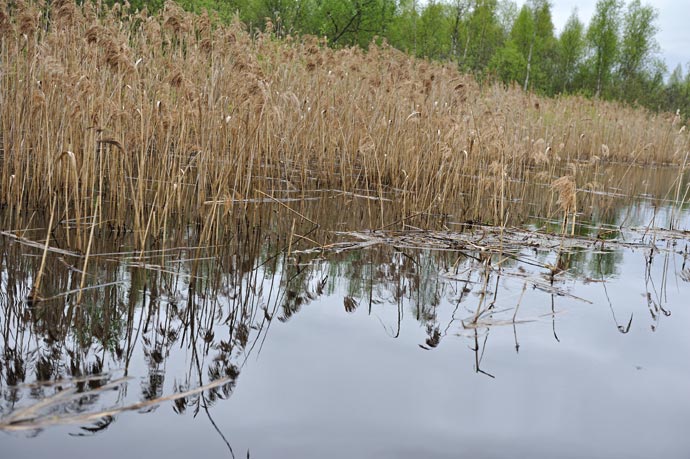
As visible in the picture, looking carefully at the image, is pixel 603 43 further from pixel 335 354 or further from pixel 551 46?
pixel 335 354

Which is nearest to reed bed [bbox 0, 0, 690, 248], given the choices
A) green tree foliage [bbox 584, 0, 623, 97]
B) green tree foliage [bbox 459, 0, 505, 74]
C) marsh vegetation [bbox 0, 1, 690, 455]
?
marsh vegetation [bbox 0, 1, 690, 455]

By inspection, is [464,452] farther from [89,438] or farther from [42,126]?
[42,126]

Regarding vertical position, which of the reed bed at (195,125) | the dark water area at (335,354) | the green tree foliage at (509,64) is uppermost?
the green tree foliage at (509,64)

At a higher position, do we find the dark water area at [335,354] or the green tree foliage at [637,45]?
the green tree foliage at [637,45]

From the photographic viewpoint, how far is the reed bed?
392 centimetres

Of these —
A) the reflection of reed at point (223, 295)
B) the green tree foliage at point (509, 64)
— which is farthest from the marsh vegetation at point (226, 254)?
the green tree foliage at point (509, 64)

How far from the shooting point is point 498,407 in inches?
79.5

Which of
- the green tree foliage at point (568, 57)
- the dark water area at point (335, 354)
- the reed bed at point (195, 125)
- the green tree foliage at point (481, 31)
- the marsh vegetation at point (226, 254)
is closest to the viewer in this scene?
the dark water area at point (335, 354)

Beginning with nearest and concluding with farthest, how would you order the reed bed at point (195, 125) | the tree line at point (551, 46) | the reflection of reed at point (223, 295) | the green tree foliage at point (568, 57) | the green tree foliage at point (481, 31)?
the reflection of reed at point (223, 295)
the reed bed at point (195, 125)
the tree line at point (551, 46)
the green tree foliage at point (481, 31)
the green tree foliage at point (568, 57)

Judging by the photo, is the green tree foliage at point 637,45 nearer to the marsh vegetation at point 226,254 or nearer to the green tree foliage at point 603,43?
the green tree foliage at point 603,43

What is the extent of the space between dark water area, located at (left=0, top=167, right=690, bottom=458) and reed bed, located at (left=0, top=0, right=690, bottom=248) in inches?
18.7

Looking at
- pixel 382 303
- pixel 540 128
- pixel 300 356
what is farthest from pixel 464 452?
pixel 540 128

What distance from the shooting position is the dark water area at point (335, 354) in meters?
1.74

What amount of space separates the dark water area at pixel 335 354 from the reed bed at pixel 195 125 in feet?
1.56
